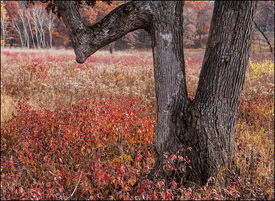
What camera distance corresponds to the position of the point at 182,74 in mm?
2678

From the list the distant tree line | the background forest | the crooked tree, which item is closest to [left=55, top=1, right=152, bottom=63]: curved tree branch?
the crooked tree

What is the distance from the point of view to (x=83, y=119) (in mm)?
4656

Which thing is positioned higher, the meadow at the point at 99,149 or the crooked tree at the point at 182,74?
the crooked tree at the point at 182,74

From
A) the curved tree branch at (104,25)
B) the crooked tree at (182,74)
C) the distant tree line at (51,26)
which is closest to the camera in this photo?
the crooked tree at (182,74)

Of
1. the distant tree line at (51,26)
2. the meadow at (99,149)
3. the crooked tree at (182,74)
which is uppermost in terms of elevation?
the distant tree line at (51,26)

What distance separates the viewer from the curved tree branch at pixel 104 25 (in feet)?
8.47

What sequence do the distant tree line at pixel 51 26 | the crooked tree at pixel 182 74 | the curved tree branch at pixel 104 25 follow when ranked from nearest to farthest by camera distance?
the crooked tree at pixel 182 74 < the curved tree branch at pixel 104 25 < the distant tree line at pixel 51 26

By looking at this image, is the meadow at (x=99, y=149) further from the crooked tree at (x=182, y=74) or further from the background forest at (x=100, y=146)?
the crooked tree at (x=182, y=74)

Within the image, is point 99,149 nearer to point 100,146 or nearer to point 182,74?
point 100,146

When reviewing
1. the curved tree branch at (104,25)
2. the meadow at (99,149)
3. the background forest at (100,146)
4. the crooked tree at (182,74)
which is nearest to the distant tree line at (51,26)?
the background forest at (100,146)

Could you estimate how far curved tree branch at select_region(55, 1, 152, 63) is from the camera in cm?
258

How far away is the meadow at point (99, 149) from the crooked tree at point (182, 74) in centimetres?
35

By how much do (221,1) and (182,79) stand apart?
1.04 meters

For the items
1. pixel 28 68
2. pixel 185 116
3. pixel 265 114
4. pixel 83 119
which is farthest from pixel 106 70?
pixel 185 116
